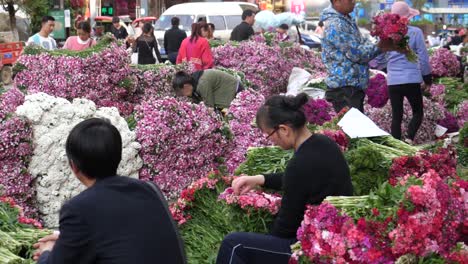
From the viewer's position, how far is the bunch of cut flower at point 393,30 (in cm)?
733

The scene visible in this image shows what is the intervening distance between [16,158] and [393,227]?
4204 millimetres

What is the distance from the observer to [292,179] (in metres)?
4.30

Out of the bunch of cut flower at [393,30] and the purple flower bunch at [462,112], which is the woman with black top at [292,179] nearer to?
the bunch of cut flower at [393,30]

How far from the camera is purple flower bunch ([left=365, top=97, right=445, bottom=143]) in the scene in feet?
33.8

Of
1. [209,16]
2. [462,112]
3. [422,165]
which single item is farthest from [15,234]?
[209,16]

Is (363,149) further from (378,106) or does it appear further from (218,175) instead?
(378,106)

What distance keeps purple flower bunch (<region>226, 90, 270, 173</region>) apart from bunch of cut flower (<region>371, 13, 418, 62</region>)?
5.94ft

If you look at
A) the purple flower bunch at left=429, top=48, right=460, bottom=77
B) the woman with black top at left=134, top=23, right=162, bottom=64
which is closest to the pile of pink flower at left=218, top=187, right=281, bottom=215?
the purple flower bunch at left=429, top=48, right=460, bottom=77

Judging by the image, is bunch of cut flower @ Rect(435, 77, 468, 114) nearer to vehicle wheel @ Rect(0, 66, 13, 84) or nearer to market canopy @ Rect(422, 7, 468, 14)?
vehicle wheel @ Rect(0, 66, 13, 84)

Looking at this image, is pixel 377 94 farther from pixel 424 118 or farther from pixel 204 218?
pixel 204 218

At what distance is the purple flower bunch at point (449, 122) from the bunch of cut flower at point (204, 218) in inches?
236

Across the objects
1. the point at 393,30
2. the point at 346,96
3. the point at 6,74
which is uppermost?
the point at 393,30

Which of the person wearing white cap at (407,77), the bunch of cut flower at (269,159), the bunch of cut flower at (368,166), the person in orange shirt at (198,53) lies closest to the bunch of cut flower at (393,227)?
the bunch of cut flower at (368,166)

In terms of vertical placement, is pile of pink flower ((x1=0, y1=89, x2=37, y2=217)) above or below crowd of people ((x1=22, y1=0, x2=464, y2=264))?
below
